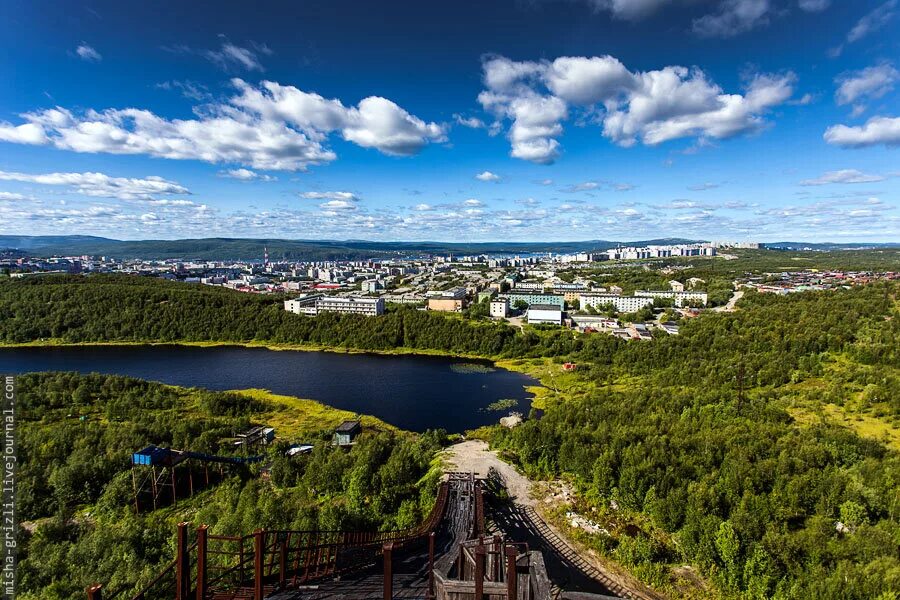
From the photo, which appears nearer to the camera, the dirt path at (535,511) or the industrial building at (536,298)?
the dirt path at (535,511)

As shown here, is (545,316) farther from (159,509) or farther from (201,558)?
(201,558)

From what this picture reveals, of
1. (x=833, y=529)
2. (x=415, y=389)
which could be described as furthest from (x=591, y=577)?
(x=415, y=389)

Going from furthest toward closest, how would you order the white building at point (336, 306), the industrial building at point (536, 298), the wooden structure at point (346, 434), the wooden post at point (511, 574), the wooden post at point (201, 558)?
the industrial building at point (536, 298), the white building at point (336, 306), the wooden structure at point (346, 434), the wooden post at point (201, 558), the wooden post at point (511, 574)

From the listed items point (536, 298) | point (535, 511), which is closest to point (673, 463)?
point (535, 511)

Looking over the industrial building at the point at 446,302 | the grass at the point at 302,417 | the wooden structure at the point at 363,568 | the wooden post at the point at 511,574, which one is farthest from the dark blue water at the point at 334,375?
the wooden post at the point at 511,574

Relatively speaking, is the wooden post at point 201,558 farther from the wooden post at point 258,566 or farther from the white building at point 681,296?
the white building at point 681,296

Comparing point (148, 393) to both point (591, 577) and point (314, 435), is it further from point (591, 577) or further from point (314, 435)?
point (591, 577)
